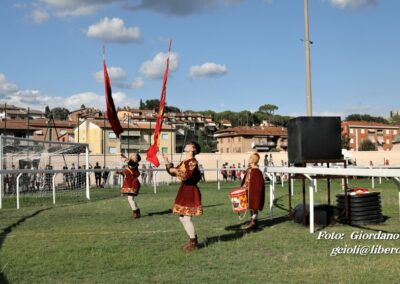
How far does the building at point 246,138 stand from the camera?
118438 millimetres

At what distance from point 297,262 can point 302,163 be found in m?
4.13

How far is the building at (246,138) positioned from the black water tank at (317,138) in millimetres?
105242

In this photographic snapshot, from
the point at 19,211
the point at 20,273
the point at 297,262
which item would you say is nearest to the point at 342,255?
the point at 297,262

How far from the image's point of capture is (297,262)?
7113mm

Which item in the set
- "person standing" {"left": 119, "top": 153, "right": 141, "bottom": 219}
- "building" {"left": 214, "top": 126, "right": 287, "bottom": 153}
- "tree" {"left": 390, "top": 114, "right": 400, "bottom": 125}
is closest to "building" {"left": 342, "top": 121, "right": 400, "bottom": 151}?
"tree" {"left": 390, "top": 114, "right": 400, "bottom": 125}

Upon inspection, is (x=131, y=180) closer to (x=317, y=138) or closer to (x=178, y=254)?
(x=317, y=138)

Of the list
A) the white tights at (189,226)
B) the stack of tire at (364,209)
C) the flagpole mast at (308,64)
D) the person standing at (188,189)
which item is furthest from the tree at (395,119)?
the white tights at (189,226)

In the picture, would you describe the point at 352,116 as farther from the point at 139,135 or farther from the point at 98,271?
the point at 98,271

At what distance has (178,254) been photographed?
789cm

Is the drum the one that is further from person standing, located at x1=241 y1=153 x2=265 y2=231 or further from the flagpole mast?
the flagpole mast

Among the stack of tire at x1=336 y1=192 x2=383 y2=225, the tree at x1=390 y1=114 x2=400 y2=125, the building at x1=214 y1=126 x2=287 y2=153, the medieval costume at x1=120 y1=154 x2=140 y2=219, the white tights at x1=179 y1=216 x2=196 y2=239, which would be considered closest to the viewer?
the white tights at x1=179 y1=216 x2=196 y2=239

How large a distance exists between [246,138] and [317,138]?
109 metres

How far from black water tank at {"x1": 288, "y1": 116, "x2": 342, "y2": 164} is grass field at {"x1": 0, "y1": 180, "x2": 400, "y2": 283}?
1.50 m

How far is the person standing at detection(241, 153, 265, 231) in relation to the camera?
10.9 m
